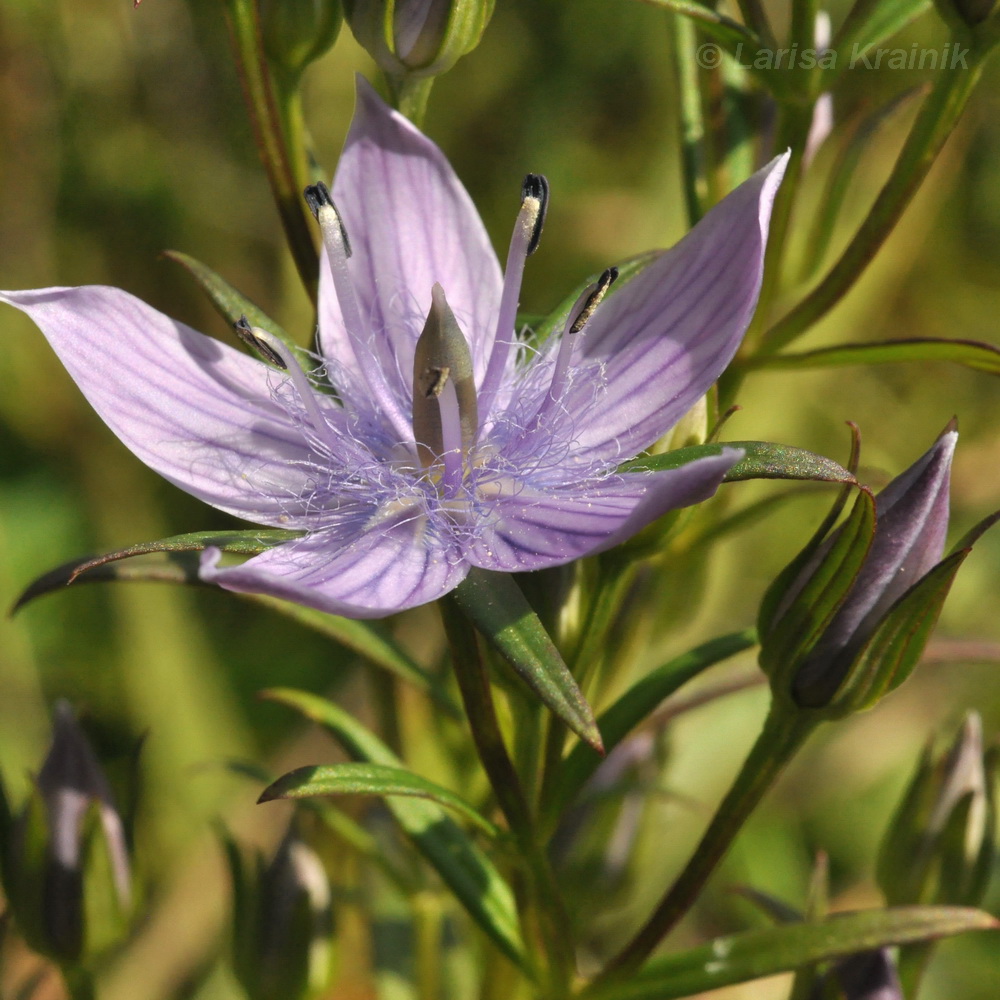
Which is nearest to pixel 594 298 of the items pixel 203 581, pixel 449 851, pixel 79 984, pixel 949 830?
pixel 203 581

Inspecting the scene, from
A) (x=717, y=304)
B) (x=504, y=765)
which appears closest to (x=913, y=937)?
(x=504, y=765)

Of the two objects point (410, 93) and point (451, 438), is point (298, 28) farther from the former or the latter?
point (451, 438)

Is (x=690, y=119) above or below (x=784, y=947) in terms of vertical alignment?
above

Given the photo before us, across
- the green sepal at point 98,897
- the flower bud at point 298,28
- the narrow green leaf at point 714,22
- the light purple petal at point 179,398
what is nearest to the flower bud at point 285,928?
the green sepal at point 98,897

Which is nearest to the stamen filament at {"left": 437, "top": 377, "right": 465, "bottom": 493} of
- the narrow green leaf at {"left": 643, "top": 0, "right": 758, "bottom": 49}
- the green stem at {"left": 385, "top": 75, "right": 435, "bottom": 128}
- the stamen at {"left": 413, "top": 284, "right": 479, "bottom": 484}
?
the stamen at {"left": 413, "top": 284, "right": 479, "bottom": 484}

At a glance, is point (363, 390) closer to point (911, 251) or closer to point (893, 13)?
point (893, 13)

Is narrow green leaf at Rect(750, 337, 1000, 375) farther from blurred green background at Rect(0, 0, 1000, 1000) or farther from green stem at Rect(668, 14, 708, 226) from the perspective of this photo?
blurred green background at Rect(0, 0, 1000, 1000)
